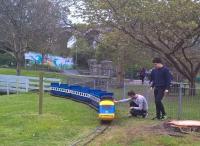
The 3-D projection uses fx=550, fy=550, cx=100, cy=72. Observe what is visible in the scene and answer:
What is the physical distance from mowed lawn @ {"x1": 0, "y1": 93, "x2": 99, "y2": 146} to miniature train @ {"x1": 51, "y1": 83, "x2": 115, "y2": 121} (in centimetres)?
44

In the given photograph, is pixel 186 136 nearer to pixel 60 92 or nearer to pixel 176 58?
pixel 60 92

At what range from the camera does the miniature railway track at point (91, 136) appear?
12218mm

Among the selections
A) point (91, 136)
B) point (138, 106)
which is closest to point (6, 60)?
point (138, 106)

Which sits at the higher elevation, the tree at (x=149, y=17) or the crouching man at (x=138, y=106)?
the tree at (x=149, y=17)

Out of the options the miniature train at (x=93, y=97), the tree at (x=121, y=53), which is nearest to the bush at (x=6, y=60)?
the tree at (x=121, y=53)

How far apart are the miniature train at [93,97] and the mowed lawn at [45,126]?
1.44ft

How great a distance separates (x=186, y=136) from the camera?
12609 millimetres

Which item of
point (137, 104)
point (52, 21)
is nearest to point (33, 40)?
point (52, 21)

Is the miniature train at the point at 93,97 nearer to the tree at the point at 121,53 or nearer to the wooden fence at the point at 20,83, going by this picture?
the tree at the point at 121,53

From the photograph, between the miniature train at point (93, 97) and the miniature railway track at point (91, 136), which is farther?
the miniature train at point (93, 97)

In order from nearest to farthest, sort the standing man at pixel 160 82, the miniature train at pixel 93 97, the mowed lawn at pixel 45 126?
the mowed lawn at pixel 45 126, the miniature train at pixel 93 97, the standing man at pixel 160 82

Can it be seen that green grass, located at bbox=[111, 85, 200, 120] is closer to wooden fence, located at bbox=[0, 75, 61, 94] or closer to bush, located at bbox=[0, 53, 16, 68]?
wooden fence, located at bbox=[0, 75, 61, 94]

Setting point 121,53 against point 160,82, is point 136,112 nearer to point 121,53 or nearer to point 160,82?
point 160,82

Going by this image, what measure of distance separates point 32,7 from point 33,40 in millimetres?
4623
